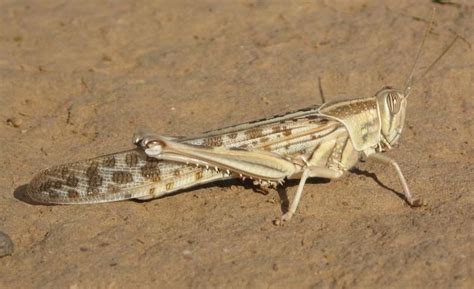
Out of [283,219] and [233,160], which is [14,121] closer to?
[233,160]

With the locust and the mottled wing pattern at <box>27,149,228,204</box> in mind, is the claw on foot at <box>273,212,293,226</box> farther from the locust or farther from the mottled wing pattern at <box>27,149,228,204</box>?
the mottled wing pattern at <box>27,149,228,204</box>

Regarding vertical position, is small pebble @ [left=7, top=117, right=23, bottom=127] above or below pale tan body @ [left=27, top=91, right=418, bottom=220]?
below

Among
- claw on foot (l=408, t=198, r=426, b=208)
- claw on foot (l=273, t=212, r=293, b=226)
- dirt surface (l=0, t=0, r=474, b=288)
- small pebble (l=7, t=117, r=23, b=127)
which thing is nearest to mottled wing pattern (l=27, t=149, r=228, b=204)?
dirt surface (l=0, t=0, r=474, b=288)

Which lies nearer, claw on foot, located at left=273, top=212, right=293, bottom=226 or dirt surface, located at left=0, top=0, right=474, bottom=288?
dirt surface, located at left=0, top=0, right=474, bottom=288

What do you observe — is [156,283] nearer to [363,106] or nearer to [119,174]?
[119,174]

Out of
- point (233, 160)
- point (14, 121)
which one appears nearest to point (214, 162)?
point (233, 160)

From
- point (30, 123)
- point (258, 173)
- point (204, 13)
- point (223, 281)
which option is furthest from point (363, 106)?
point (204, 13)
